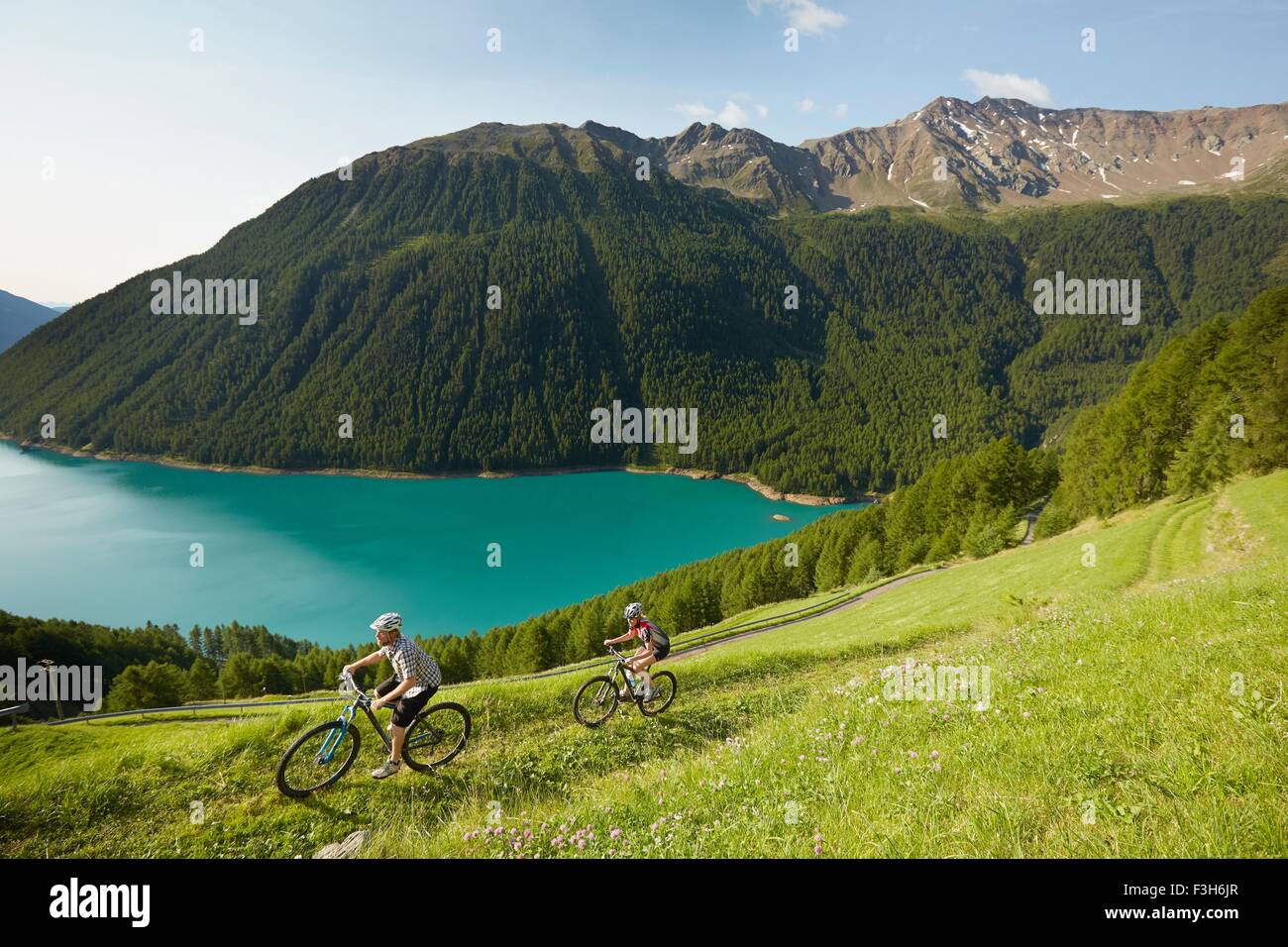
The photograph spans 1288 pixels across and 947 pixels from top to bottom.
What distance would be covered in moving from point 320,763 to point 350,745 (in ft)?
3.04

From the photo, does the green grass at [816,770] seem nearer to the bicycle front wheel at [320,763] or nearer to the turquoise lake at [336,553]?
the bicycle front wheel at [320,763]

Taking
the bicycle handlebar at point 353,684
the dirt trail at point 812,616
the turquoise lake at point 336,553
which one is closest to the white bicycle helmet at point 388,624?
the bicycle handlebar at point 353,684

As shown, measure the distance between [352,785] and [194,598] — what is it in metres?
149

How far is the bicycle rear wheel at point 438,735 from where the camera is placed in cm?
1092

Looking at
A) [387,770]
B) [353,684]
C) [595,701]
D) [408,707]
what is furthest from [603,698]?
[353,684]

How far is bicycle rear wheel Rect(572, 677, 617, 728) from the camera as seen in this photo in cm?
1246

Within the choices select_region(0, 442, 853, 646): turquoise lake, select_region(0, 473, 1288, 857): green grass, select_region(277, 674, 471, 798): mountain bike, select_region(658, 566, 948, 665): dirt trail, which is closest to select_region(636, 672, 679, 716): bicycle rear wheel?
select_region(0, 473, 1288, 857): green grass

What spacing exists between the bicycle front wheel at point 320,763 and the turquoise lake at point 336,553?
344ft

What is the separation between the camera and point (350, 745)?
426 inches

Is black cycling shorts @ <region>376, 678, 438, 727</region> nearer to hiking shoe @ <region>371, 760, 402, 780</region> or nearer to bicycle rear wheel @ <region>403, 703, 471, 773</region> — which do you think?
bicycle rear wheel @ <region>403, 703, 471, 773</region>

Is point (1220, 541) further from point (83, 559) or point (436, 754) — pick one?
point (83, 559)

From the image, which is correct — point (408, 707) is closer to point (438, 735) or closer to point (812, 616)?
point (438, 735)
